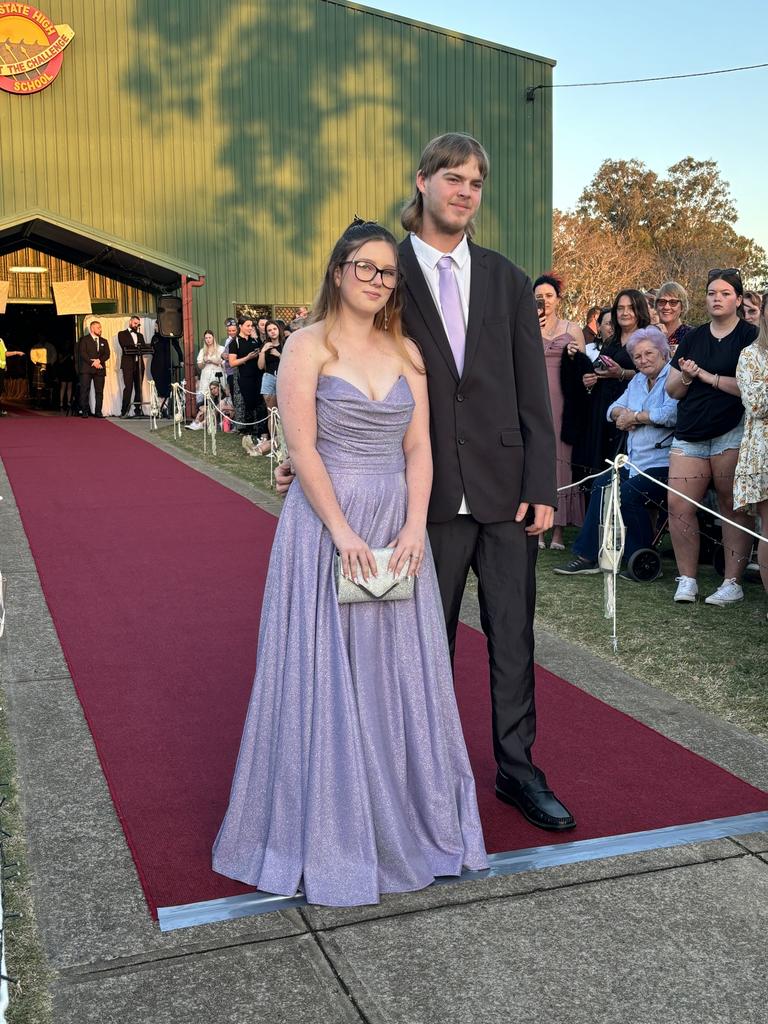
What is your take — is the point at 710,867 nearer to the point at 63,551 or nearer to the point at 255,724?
the point at 255,724

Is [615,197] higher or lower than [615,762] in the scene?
higher

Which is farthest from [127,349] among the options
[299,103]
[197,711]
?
[197,711]

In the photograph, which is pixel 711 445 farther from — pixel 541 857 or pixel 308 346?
pixel 308 346

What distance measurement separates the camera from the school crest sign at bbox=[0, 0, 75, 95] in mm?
22250

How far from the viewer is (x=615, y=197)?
61.3 m

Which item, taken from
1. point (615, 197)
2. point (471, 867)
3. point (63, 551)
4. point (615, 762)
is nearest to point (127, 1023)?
point (471, 867)

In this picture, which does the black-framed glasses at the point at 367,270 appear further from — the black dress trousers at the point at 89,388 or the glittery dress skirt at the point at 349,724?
the black dress trousers at the point at 89,388

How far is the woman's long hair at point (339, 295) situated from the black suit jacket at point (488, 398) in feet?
0.50

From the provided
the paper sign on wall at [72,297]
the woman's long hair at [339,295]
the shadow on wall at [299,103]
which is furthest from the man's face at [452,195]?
the paper sign on wall at [72,297]

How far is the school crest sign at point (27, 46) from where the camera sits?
73.0 ft

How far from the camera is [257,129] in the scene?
24.4 meters

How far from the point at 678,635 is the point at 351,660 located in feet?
11.1

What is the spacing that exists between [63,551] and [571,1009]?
682 centimetres

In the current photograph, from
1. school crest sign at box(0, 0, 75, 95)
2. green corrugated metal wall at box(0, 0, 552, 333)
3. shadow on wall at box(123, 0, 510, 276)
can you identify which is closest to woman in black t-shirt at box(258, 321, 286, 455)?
green corrugated metal wall at box(0, 0, 552, 333)
